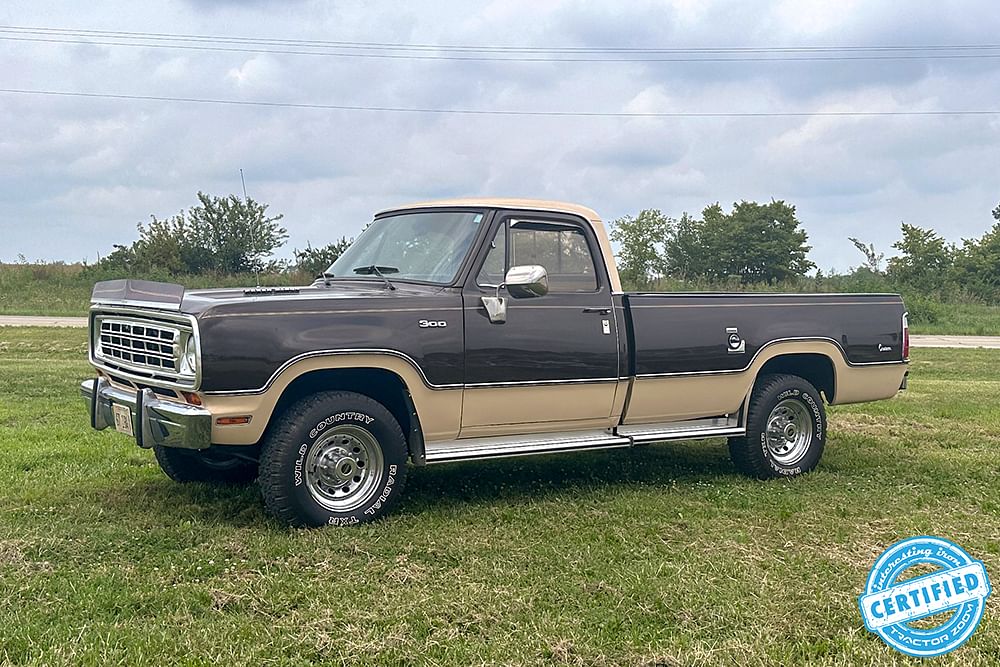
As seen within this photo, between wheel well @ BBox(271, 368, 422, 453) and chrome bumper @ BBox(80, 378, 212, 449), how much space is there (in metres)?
0.49

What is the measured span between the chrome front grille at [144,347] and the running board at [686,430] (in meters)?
3.05

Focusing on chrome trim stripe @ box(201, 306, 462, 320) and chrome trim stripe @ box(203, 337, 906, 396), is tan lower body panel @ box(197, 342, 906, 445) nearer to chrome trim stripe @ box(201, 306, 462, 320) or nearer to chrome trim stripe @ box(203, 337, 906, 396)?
chrome trim stripe @ box(203, 337, 906, 396)

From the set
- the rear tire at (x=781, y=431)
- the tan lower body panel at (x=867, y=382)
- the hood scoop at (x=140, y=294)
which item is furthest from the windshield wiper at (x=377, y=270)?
the tan lower body panel at (x=867, y=382)

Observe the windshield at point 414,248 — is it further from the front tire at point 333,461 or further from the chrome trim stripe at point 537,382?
the front tire at point 333,461

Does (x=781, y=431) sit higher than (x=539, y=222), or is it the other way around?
(x=539, y=222)

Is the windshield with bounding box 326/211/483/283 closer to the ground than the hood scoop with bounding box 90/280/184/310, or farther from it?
farther from it

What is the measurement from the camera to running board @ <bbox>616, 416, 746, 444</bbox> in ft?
23.0

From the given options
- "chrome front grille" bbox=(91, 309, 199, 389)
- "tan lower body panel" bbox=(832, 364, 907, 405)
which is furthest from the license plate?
"tan lower body panel" bbox=(832, 364, 907, 405)

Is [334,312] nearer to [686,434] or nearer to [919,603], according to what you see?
[686,434]

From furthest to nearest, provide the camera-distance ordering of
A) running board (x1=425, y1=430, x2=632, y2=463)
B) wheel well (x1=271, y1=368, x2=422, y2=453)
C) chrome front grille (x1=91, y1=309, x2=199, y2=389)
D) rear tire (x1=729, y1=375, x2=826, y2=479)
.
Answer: rear tire (x1=729, y1=375, x2=826, y2=479) < running board (x1=425, y1=430, x2=632, y2=463) < wheel well (x1=271, y1=368, x2=422, y2=453) < chrome front grille (x1=91, y1=309, x2=199, y2=389)

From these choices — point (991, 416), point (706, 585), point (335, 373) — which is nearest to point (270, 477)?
point (335, 373)

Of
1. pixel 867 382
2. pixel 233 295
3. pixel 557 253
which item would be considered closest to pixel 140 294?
pixel 233 295

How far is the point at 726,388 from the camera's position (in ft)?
24.1

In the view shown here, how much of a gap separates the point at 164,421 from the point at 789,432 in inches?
187
